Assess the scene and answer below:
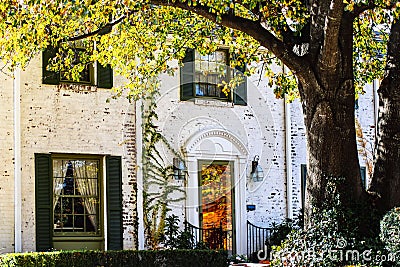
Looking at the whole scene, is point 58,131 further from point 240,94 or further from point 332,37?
point 332,37

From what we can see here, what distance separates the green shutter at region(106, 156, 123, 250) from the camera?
63.5ft

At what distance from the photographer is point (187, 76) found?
2105 centimetres

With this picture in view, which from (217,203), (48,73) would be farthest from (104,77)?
(217,203)

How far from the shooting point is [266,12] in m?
14.5

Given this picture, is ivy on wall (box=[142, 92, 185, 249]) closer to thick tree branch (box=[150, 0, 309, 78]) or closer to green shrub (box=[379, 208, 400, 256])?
thick tree branch (box=[150, 0, 309, 78])

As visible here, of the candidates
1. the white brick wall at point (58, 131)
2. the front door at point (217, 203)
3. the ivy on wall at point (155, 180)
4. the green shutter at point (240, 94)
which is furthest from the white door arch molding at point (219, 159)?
the white brick wall at point (58, 131)

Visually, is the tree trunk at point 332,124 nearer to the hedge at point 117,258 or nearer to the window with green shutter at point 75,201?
the hedge at point 117,258

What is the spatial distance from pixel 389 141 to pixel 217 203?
781 centimetres

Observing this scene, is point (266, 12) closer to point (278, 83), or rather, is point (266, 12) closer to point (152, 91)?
point (278, 83)

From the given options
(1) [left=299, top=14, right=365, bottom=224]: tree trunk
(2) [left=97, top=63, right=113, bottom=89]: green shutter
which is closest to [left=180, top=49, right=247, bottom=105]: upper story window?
(2) [left=97, top=63, right=113, bottom=89]: green shutter

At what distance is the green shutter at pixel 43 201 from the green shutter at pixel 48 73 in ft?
5.33

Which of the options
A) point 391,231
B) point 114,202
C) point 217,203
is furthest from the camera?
point 217,203

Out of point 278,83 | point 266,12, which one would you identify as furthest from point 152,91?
point 266,12

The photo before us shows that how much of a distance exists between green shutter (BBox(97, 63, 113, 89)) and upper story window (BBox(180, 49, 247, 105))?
6.39 feet
